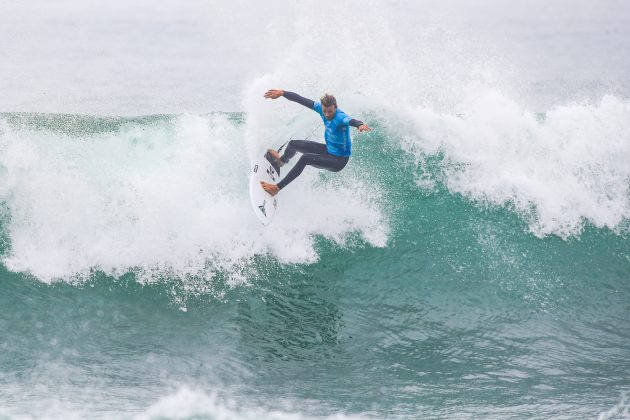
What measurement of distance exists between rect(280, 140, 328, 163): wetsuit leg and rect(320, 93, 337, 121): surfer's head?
0.56 metres

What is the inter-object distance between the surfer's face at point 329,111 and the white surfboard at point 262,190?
1.17m

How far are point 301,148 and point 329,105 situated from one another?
928 mm

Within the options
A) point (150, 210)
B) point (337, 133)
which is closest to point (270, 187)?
point (337, 133)

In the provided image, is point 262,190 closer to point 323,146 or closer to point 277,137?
point 323,146

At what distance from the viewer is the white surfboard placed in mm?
7645

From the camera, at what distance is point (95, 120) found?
9.91 meters

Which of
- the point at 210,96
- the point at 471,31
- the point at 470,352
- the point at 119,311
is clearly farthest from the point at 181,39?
the point at 470,352

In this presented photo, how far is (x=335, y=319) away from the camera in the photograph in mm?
7195

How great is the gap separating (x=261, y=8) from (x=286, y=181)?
883 centimetres

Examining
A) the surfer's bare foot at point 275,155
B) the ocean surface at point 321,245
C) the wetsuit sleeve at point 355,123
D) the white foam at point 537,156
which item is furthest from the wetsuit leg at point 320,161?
the white foam at point 537,156

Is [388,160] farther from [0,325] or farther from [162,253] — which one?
[0,325]

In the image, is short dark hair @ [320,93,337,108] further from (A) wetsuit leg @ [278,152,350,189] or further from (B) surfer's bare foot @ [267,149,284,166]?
(B) surfer's bare foot @ [267,149,284,166]

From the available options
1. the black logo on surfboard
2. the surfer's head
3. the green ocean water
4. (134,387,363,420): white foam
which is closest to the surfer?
the surfer's head

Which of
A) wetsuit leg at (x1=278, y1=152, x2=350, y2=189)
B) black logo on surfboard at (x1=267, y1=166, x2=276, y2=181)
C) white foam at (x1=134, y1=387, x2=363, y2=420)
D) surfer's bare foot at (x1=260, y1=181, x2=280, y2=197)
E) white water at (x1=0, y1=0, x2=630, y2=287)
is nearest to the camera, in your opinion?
white foam at (x1=134, y1=387, x2=363, y2=420)
